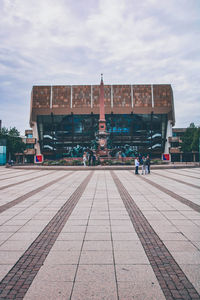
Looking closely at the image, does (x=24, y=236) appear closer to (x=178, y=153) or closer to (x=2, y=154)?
(x=2, y=154)

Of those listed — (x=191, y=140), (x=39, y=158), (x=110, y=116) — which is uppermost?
(x=110, y=116)

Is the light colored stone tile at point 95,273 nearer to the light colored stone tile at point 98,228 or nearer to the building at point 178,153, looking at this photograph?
the light colored stone tile at point 98,228

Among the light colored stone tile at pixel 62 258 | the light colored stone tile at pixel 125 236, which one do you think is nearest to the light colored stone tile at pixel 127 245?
the light colored stone tile at pixel 125 236

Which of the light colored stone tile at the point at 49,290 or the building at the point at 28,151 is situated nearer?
the light colored stone tile at the point at 49,290

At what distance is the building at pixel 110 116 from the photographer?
6241 cm

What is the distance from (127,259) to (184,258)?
97 centimetres

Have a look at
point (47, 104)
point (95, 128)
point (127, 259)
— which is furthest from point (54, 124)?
point (127, 259)

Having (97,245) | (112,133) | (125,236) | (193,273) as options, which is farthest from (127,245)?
(112,133)

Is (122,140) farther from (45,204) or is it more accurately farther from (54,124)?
(45,204)

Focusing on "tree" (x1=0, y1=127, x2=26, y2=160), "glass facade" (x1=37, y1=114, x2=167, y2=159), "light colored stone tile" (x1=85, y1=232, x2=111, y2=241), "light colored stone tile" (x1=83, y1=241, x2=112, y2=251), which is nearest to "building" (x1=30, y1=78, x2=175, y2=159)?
"glass facade" (x1=37, y1=114, x2=167, y2=159)

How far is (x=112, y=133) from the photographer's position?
63031mm

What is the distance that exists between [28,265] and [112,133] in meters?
60.5

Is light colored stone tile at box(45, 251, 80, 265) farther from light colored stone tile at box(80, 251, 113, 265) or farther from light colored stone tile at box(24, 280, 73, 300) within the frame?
light colored stone tile at box(24, 280, 73, 300)

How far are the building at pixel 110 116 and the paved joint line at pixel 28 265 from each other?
57.5 m
